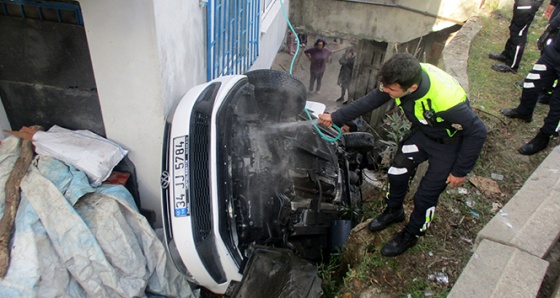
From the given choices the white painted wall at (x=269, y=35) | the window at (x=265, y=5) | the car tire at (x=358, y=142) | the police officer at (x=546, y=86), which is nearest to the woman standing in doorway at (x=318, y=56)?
the white painted wall at (x=269, y=35)

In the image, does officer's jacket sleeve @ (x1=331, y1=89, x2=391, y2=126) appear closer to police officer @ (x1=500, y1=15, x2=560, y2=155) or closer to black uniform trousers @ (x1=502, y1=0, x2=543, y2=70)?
police officer @ (x1=500, y1=15, x2=560, y2=155)

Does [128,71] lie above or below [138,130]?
above

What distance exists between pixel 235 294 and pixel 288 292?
1.33 ft

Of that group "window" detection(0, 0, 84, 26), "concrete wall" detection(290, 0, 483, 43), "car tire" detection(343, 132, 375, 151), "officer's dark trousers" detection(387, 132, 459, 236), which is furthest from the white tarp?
"concrete wall" detection(290, 0, 483, 43)

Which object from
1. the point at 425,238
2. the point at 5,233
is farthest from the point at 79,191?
the point at 425,238

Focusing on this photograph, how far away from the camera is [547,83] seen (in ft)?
14.6

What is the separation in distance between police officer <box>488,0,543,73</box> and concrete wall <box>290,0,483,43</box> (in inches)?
96.0

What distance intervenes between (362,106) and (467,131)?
794 millimetres

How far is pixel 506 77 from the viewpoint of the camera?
6371mm

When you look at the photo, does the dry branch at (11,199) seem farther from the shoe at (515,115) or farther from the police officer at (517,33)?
the police officer at (517,33)

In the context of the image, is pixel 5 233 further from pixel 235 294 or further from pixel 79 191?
pixel 235 294

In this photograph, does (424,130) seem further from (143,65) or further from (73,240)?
(73,240)

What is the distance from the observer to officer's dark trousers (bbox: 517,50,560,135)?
4117mm

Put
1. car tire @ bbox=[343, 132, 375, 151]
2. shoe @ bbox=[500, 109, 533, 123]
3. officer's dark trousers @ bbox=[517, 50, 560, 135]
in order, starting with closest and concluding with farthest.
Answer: officer's dark trousers @ bbox=[517, 50, 560, 135] < shoe @ bbox=[500, 109, 533, 123] < car tire @ bbox=[343, 132, 375, 151]
